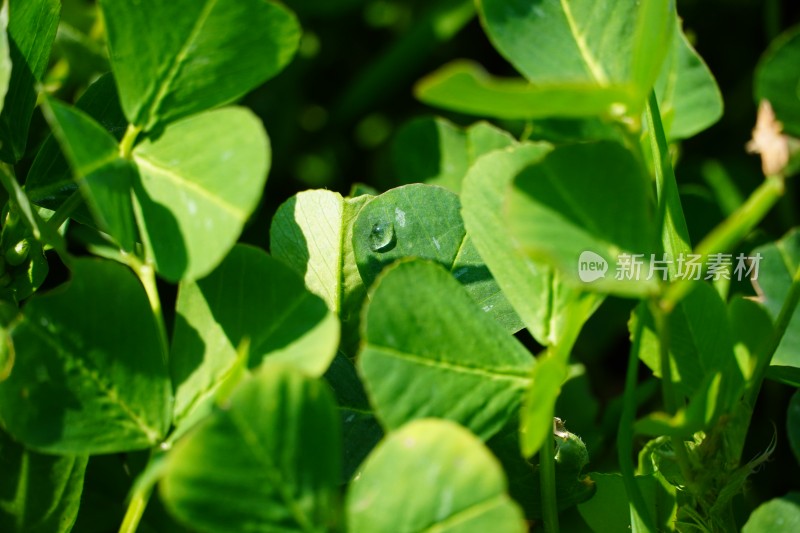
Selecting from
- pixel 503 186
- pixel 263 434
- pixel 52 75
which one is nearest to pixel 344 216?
pixel 503 186

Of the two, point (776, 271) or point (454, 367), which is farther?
point (776, 271)

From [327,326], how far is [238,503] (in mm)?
108

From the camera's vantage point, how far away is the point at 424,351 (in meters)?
0.49

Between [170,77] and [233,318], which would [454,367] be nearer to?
[233,318]

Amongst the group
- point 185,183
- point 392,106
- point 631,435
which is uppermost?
point 185,183

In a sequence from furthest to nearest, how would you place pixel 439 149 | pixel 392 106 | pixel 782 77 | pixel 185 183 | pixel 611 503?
pixel 392 106 → pixel 439 149 → pixel 782 77 → pixel 611 503 → pixel 185 183

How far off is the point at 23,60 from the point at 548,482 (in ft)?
1.45

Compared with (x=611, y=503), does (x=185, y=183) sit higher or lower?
higher

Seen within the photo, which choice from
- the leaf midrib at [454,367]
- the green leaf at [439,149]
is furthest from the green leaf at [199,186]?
the green leaf at [439,149]

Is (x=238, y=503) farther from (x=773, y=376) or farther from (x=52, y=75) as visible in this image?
(x=52, y=75)

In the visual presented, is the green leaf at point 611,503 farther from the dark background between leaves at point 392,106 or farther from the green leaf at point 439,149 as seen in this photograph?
the dark background between leaves at point 392,106

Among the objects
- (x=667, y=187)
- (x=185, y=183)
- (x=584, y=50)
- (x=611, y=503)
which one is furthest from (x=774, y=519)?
(x=185, y=183)

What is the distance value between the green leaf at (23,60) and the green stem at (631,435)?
426 mm

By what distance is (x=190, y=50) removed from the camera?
530 mm
